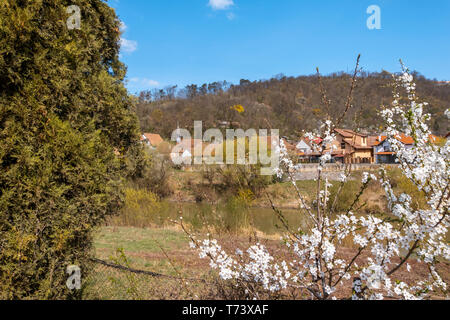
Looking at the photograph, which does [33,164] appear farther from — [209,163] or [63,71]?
[209,163]

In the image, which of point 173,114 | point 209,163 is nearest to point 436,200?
point 209,163

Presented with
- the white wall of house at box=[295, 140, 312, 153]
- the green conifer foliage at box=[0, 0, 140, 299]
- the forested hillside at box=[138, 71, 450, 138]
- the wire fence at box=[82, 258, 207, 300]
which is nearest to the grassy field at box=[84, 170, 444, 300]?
the wire fence at box=[82, 258, 207, 300]

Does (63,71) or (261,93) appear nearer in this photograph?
(63,71)

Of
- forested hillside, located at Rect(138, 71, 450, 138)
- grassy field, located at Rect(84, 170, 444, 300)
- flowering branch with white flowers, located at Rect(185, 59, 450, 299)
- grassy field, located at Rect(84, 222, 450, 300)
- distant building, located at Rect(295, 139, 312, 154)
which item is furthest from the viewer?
forested hillside, located at Rect(138, 71, 450, 138)

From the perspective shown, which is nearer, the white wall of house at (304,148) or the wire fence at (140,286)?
the white wall of house at (304,148)

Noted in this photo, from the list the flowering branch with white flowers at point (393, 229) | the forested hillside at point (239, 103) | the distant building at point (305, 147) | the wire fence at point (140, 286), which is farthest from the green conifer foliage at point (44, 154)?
the forested hillside at point (239, 103)

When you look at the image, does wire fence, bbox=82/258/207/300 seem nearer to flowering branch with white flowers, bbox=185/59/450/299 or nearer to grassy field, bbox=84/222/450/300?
grassy field, bbox=84/222/450/300

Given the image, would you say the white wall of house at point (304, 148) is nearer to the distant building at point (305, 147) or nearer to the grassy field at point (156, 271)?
the distant building at point (305, 147)

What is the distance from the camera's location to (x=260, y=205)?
2077 centimetres

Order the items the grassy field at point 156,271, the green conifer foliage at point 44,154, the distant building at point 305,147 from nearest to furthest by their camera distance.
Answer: the distant building at point 305,147 → the green conifer foliage at point 44,154 → the grassy field at point 156,271

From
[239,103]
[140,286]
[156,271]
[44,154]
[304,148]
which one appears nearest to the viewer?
[44,154]

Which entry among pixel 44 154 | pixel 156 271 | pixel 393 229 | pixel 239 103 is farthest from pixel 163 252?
pixel 239 103

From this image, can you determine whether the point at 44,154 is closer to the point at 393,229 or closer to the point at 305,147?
the point at 305,147
